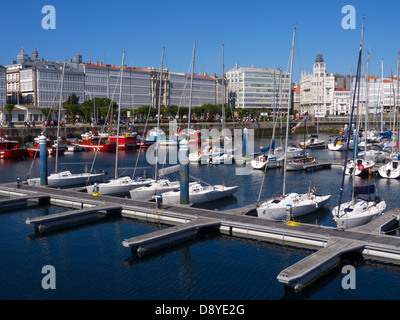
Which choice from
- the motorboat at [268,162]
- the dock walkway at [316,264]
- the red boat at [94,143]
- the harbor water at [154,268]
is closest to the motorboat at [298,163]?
the motorboat at [268,162]

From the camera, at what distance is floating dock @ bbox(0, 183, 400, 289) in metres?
21.3

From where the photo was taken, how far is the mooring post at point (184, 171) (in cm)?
3086

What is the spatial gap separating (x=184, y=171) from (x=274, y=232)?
767 centimetres

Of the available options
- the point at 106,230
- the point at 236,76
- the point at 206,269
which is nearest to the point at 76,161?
the point at 106,230

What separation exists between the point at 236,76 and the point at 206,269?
17333 centimetres

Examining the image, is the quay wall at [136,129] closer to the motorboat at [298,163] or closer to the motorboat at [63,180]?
the motorboat at [63,180]

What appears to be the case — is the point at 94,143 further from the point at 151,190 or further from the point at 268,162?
the point at 151,190

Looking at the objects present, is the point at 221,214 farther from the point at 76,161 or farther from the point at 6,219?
the point at 76,161

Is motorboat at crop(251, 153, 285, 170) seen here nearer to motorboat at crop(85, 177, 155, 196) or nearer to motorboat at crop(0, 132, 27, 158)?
motorboat at crop(85, 177, 155, 196)

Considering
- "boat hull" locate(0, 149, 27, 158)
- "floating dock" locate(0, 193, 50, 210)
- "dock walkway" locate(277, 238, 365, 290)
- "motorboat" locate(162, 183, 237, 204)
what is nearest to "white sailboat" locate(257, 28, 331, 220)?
"dock walkway" locate(277, 238, 365, 290)

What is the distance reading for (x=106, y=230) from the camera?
29.1 m
